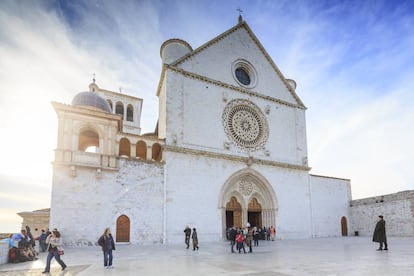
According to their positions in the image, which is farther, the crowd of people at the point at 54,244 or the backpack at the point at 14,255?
the backpack at the point at 14,255

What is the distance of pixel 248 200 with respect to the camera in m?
25.1

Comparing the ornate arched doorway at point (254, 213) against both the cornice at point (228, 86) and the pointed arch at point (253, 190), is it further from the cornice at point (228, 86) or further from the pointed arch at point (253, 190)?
the cornice at point (228, 86)

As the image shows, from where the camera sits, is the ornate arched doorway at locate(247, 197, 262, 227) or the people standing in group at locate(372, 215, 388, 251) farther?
the ornate arched doorway at locate(247, 197, 262, 227)

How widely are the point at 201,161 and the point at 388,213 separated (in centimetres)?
1751

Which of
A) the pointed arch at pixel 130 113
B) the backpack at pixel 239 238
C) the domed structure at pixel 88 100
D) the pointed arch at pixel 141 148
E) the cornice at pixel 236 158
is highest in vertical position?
the pointed arch at pixel 130 113

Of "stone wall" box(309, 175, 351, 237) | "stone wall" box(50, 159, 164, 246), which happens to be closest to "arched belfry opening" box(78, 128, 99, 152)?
"stone wall" box(50, 159, 164, 246)

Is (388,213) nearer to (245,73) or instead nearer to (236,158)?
(236,158)

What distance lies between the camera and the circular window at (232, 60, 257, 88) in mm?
27308

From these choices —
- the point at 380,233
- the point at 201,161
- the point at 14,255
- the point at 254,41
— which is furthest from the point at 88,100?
Result: the point at 380,233

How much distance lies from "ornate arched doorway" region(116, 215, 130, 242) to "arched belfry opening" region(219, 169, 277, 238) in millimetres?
7460

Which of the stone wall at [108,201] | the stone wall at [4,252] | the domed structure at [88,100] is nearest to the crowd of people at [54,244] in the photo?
the stone wall at [4,252]

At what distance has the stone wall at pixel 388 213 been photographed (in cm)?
2534

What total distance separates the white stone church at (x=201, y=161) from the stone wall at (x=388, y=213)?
1169mm

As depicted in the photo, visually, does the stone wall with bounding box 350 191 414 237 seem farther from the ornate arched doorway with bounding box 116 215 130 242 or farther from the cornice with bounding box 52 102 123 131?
the cornice with bounding box 52 102 123 131
